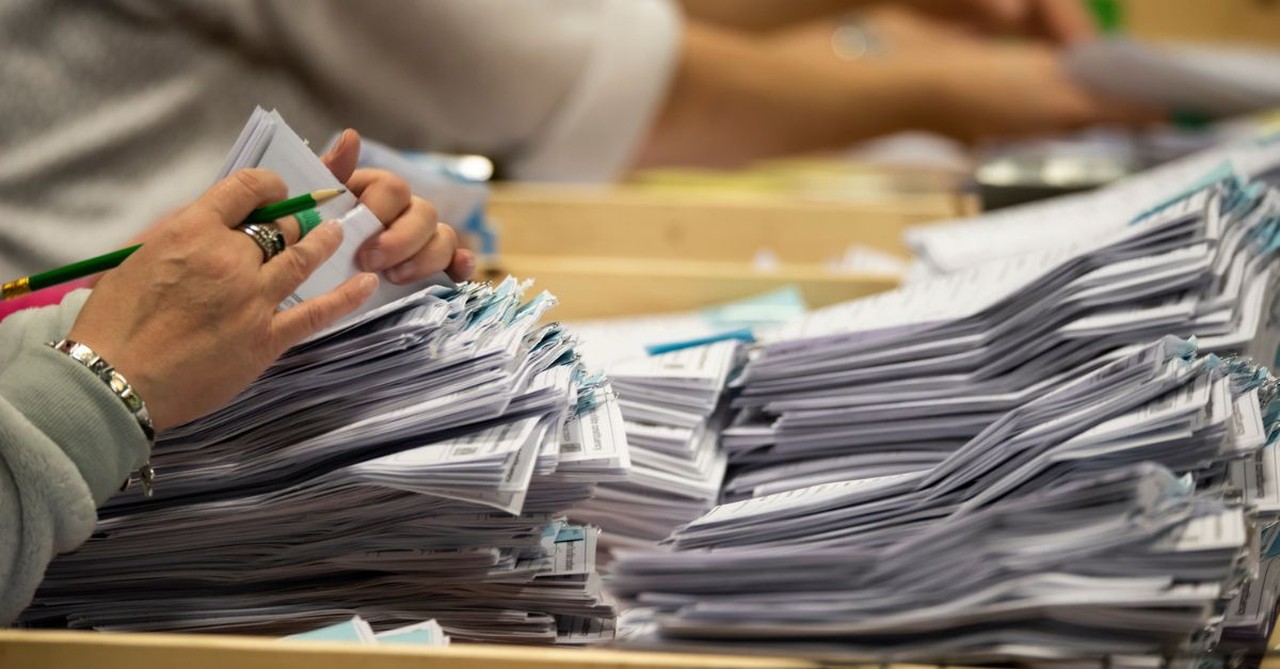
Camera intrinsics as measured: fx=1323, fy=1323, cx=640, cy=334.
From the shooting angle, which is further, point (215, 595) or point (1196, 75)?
point (1196, 75)

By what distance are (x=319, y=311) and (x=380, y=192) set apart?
0.30ft

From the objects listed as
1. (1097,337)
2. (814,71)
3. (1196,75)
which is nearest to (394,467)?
(1097,337)

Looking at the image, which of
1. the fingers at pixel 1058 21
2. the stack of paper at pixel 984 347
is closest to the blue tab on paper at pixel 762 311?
the stack of paper at pixel 984 347

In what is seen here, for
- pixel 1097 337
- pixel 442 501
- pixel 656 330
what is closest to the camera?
pixel 442 501

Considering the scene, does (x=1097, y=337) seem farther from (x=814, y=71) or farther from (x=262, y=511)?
(x=814, y=71)

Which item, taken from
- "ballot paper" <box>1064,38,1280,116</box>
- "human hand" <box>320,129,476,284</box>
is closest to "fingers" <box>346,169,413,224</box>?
"human hand" <box>320,129,476,284</box>

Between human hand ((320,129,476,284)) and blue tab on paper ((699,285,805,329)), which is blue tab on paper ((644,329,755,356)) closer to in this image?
blue tab on paper ((699,285,805,329))

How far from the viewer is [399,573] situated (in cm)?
74

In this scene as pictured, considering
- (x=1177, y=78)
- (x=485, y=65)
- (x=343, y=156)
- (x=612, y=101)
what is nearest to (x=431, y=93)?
(x=485, y=65)

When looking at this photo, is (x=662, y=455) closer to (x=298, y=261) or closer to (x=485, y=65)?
(x=298, y=261)

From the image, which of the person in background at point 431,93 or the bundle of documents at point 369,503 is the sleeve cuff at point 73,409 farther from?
the person in background at point 431,93

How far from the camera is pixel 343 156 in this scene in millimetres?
757

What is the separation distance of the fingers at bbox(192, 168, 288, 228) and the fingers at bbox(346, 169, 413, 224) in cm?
7

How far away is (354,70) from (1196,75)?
143cm
